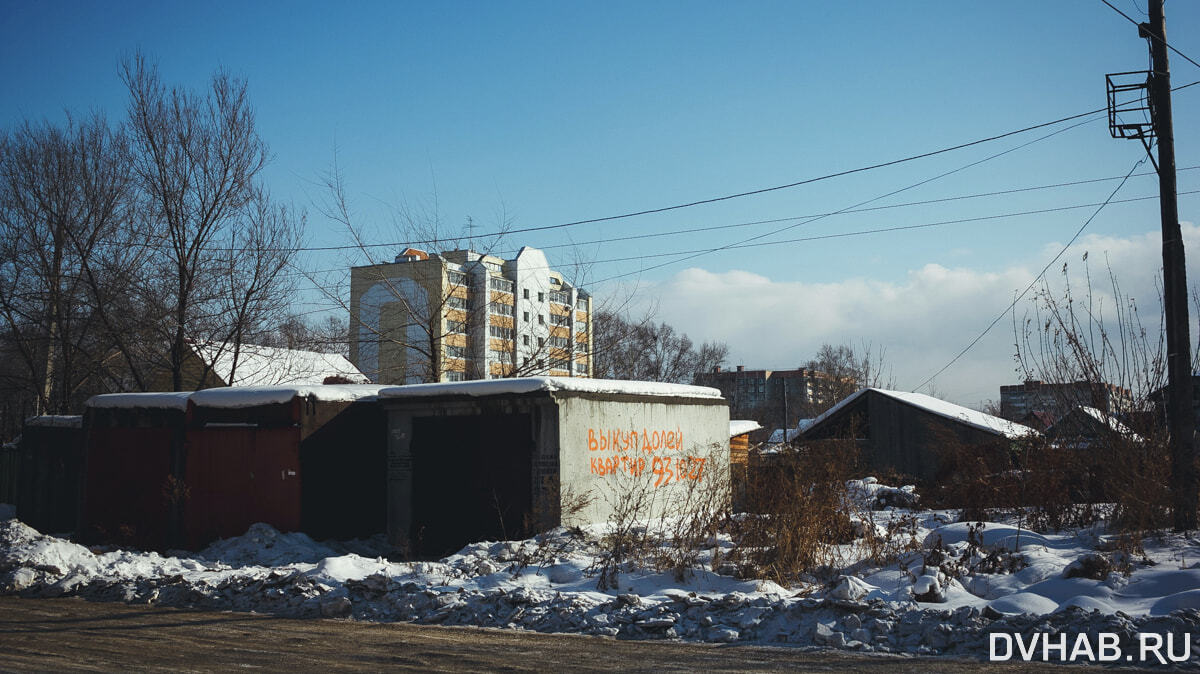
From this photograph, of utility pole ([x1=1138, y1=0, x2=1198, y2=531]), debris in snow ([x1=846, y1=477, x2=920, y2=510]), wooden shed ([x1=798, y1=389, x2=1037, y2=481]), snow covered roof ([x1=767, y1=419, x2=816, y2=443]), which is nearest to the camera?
utility pole ([x1=1138, y1=0, x2=1198, y2=531])

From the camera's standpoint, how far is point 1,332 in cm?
2692

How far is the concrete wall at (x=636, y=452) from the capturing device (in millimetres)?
13758

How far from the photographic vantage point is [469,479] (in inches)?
574

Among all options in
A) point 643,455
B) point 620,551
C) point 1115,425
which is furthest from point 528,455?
point 1115,425

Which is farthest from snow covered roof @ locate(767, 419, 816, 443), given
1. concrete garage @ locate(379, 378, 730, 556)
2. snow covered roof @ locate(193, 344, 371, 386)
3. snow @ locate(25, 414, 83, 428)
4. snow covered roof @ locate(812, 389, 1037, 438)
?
snow @ locate(25, 414, 83, 428)

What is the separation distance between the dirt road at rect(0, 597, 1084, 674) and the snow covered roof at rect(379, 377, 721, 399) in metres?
5.18

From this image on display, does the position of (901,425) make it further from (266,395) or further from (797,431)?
(266,395)

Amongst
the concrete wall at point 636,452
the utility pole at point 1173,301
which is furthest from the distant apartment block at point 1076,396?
the concrete wall at point 636,452

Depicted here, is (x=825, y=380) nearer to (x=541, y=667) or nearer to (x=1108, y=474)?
(x=1108, y=474)

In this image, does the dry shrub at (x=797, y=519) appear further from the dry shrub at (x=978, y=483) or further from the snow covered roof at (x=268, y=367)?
the snow covered roof at (x=268, y=367)

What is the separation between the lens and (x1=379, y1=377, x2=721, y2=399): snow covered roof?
1366 cm

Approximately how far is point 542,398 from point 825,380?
45.3 metres

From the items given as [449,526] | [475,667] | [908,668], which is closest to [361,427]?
[449,526]

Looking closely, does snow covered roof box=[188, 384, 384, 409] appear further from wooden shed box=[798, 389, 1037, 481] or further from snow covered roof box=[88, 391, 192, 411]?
wooden shed box=[798, 389, 1037, 481]
